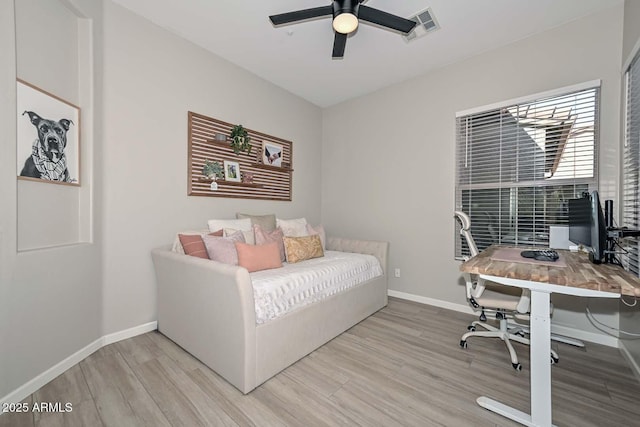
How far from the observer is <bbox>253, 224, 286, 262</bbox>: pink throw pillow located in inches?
106

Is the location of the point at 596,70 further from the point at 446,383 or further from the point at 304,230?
the point at 304,230

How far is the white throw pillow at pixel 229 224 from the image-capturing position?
107 inches

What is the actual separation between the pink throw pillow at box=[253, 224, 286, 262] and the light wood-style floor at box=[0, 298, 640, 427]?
107cm

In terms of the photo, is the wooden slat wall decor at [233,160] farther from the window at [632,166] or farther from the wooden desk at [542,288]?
the window at [632,166]

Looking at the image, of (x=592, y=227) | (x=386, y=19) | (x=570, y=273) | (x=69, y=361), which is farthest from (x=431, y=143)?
(x=69, y=361)

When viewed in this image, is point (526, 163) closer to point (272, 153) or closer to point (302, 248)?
point (302, 248)

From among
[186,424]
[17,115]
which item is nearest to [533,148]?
[186,424]

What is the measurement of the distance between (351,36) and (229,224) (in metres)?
2.30

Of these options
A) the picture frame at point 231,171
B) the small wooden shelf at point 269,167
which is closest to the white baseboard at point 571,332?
the small wooden shelf at point 269,167

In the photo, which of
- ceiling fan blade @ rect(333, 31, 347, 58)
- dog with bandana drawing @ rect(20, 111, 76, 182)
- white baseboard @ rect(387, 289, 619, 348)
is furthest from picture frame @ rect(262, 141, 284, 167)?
white baseboard @ rect(387, 289, 619, 348)

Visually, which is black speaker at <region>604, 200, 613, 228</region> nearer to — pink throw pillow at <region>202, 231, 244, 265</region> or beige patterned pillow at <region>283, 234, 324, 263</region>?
beige patterned pillow at <region>283, 234, 324, 263</region>

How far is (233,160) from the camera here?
10.2 ft

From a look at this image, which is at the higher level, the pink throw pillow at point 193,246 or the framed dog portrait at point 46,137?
the framed dog portrait at point 46,137

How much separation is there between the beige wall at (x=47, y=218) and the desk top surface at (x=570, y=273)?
2650mm
